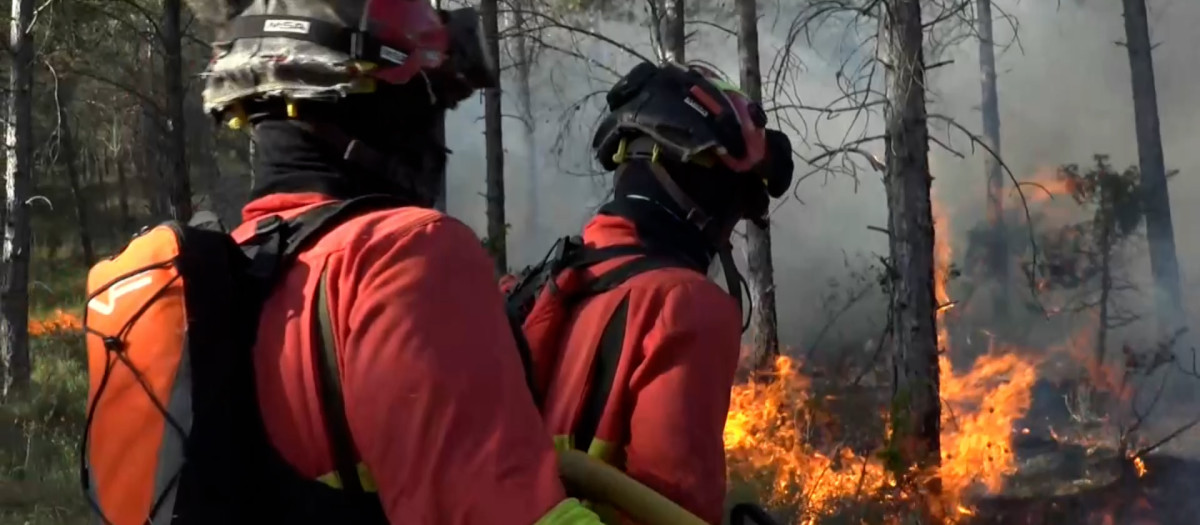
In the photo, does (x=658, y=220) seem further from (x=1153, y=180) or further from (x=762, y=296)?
(x=1153, y=180)

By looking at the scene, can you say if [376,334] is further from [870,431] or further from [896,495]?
[870,431]

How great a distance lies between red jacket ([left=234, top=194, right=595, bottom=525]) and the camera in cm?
130

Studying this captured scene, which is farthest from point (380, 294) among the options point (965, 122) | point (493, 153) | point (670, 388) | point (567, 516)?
point (965, 122)

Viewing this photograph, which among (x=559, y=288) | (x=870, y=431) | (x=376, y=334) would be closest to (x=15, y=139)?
(x=870, y=431)

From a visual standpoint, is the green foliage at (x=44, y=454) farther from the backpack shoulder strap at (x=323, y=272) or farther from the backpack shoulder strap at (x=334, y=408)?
the backpack shoulder strap at (x=334, y=408)

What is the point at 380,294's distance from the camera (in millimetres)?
1327

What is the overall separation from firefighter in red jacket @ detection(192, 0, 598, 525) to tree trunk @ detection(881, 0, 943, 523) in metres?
5.42

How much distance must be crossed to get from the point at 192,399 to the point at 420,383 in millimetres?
310

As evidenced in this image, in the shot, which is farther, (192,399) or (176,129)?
(176,129)

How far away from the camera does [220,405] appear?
138 centimetres

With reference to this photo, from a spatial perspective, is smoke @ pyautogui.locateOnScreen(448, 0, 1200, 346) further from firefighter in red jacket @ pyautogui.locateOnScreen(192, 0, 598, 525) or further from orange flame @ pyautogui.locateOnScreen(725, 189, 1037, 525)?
firefighter in red jacket @ pyautogui.locateOnScreen(192, 0, 598, 525)

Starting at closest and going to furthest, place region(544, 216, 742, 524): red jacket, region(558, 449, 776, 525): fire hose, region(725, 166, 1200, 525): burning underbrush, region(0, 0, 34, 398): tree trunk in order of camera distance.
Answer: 1. region(558, 449, 776, 525): fire hose
2. region(544, 216, 742, 524): red jacket
3. region(725, 166, 1200, 525): burning underbrush
4. region(0, 0, 34, 398): tree trunk

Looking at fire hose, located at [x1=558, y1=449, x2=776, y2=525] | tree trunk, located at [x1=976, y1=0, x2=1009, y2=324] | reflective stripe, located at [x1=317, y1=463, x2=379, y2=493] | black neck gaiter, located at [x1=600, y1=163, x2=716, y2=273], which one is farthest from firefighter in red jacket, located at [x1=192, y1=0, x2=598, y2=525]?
tree trunk, located at [x1=976, y1=0, x2=1009, y2=324]

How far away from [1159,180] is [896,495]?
1052cm
